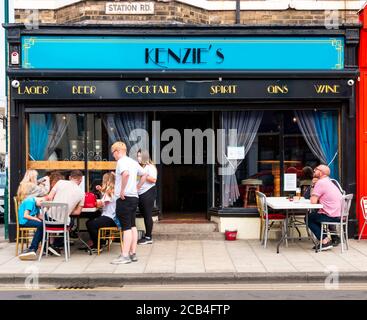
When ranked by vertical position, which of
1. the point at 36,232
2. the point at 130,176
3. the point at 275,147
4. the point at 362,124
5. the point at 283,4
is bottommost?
the point at 36,232

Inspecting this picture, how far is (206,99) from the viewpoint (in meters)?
10.5

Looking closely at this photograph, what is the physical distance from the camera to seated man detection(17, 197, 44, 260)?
8727mm

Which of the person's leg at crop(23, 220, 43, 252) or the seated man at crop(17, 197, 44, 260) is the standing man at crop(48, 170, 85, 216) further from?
the person's leg at crop(23, 220, 43, 252)

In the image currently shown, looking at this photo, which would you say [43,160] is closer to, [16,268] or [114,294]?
[16,268]

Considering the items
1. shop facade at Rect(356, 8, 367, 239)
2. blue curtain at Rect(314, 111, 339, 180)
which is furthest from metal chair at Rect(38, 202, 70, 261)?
shop facade at Rect(356, 8, 367, 239)

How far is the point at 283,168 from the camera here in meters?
10.9

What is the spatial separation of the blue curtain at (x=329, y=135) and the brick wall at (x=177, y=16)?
1.97 m

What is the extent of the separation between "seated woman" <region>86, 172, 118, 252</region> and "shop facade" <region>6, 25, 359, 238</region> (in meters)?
1.71

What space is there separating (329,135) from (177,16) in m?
4.01

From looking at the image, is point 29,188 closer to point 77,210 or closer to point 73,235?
point 77,210

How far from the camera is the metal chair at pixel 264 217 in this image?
959 cm

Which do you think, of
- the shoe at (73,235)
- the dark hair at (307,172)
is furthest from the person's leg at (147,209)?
the dark hair at (307,172)

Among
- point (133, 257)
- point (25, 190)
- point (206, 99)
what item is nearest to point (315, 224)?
point (206, 99)
